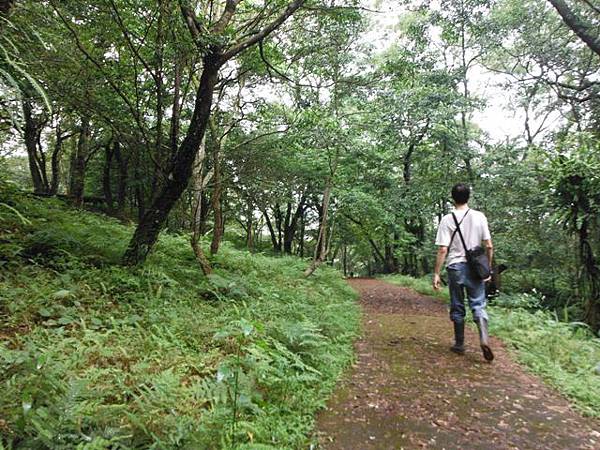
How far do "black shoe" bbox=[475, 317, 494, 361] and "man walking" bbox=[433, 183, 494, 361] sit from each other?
0.09 m

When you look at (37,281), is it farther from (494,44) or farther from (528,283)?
(528,283)

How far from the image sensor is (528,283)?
44.8 feet

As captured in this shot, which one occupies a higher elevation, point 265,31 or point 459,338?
point 265,31

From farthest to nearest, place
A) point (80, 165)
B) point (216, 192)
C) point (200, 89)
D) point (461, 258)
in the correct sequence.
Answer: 1. point (80, 165)
2. point (216, 192)
3. point (200, 89)
4. point (461, 258)

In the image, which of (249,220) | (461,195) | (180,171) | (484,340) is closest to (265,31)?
→ (180,171)

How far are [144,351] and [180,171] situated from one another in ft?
9.83

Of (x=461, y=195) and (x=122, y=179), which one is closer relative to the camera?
(x=461, y=195)

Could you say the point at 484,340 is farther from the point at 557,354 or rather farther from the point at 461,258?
the point at 557,354

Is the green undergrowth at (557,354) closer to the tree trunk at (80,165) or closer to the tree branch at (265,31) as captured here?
the tree branch at (265,31)

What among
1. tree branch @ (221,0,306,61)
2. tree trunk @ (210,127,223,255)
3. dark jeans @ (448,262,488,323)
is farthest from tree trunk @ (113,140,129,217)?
dark jeans @ (448,262,488,323)

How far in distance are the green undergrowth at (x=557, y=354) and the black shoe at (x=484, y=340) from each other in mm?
460

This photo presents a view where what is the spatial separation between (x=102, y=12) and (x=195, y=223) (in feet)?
12.8

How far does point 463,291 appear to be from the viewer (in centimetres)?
447

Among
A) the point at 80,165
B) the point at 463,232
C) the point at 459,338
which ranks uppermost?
the point at 80,165
